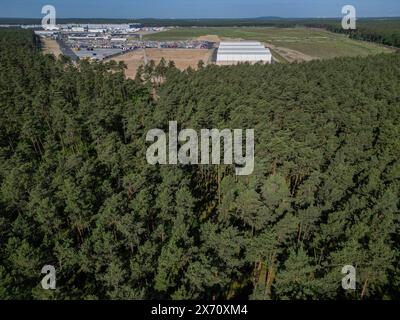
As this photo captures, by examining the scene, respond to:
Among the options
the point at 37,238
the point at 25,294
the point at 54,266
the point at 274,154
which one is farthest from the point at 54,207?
the point at 274,154

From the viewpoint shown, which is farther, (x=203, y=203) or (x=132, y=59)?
(x=132, y=59)

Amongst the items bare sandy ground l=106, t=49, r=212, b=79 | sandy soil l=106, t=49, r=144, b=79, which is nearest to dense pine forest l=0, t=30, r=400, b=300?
sandy soil l=106, t=49, r=144, b=79

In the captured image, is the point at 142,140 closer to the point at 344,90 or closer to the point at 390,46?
the point at 344,90

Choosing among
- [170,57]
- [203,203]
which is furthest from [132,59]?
[203,203]

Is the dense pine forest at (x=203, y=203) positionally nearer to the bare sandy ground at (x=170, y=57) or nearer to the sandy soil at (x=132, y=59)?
the sandy soil at (x=132, y=59)

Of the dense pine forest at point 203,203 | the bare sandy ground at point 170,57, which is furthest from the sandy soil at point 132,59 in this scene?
the dense pine forest at point 203,203

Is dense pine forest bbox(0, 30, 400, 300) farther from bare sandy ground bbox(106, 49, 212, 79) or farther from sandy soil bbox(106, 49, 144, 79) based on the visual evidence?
bare sandy ground bbox(106, 49, 212, 79)

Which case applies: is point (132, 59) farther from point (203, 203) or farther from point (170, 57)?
point (203, 203)
